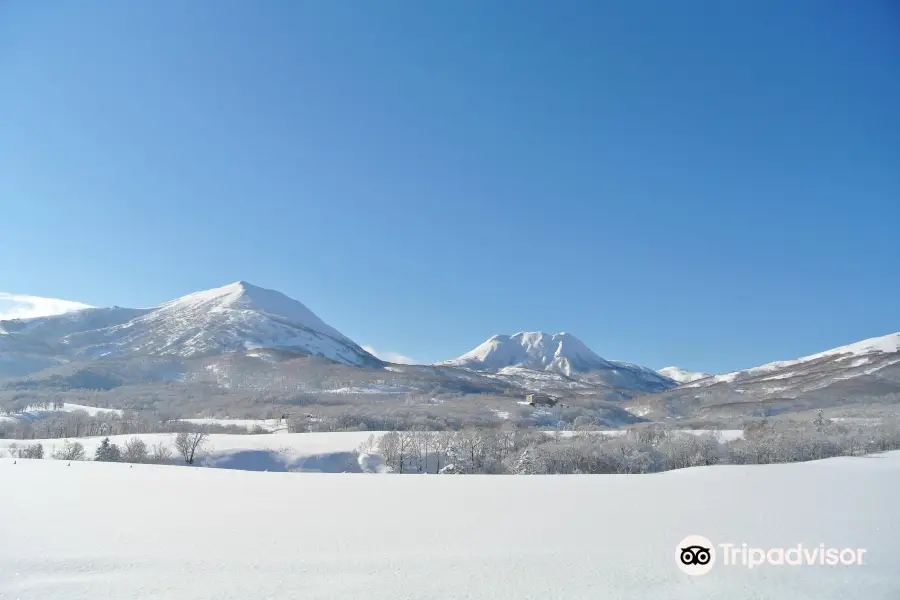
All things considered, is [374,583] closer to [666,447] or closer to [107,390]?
[666,447]

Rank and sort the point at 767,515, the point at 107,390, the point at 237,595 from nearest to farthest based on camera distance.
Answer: the point at 237,595, the point at 767,515, the point at 107,390

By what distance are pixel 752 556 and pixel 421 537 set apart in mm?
9810

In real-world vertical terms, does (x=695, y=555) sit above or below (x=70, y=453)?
above

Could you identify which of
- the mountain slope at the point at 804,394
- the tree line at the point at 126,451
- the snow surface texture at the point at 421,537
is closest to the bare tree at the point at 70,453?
the tree line at the point at 126,451

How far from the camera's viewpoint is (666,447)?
60.4 metres

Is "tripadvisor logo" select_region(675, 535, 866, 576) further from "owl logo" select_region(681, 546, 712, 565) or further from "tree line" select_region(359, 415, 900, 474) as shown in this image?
"tree line" select_region(359, 415, 900, 474)

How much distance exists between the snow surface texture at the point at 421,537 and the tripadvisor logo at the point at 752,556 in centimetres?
35

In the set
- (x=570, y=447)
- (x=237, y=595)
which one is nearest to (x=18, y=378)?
(x=570, y=447)

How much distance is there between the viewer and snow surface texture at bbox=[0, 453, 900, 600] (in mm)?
12430

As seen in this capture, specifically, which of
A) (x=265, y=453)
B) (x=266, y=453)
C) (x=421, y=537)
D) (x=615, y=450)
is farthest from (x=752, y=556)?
(x=265, y=453)

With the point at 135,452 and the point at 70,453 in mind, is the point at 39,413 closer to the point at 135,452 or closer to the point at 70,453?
the point at 70,453

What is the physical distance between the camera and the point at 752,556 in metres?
15.0

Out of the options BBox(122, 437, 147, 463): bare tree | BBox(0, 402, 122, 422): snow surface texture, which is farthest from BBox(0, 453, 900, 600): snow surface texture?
BBox(0, 402, 122, 422): snow surface texture

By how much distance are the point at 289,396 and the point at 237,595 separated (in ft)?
490
